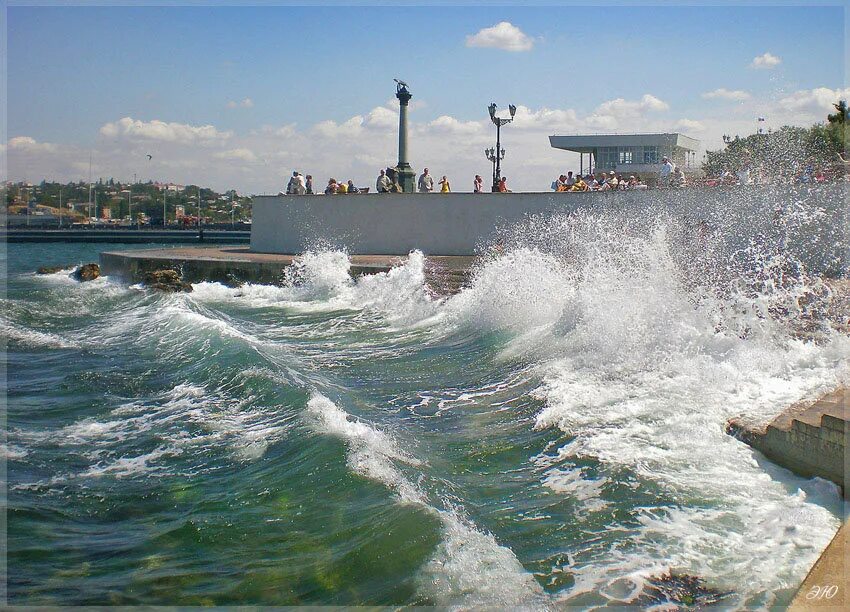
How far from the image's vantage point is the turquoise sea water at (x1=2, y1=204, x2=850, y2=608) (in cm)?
494

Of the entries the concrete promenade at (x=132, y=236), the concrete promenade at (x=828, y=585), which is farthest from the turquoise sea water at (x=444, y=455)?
the concrete promenade at (x=132, y=236)

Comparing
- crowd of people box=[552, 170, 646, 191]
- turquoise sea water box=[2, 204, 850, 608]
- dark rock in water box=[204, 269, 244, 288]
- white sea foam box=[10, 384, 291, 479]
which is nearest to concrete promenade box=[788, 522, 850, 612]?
turquoise sea water box=[2, 204, 850, 608]

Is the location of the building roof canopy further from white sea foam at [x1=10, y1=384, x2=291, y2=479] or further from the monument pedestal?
white sea foam at [x1=10, y1=384, x2=291, y2=479]

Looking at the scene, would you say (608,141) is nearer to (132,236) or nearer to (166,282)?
(166,282)

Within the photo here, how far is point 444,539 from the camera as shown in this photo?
5.22 m

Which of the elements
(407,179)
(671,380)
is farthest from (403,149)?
(671,380)

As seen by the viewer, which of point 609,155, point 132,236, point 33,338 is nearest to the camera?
point 33,338

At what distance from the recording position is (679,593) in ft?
14.9

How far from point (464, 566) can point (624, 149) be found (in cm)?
2749

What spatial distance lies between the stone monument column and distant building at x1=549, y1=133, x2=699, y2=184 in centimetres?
586

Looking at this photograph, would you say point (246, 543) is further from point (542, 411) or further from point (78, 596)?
point (542, 411)

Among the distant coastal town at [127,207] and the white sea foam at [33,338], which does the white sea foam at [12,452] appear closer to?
the white sea foam at [33,338]

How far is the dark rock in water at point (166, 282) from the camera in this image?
883 inches

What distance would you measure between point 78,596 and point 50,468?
109 inches
